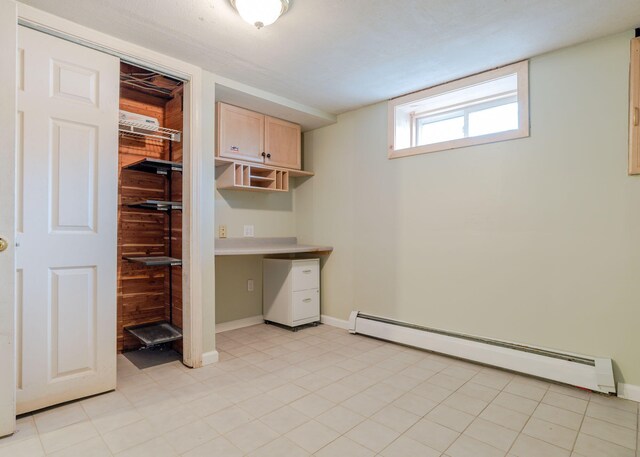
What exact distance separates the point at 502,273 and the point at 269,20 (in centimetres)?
231

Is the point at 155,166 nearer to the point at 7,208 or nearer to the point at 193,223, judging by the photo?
the point at 193,223

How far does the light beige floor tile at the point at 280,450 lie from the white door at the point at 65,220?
1185mm

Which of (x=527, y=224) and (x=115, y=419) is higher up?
(x=527, y=224)

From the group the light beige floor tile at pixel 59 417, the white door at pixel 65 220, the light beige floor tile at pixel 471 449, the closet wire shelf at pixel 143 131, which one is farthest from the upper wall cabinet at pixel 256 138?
the light beige floor tile at pixel 471 449

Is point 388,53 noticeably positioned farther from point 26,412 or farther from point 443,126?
point 26,412

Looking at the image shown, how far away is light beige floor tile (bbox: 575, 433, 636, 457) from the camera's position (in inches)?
62.5

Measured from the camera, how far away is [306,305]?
3.67 m

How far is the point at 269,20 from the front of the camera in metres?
1.90

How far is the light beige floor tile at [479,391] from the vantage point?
2141 millimetres

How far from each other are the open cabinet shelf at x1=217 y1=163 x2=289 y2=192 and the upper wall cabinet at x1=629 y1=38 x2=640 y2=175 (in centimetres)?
272

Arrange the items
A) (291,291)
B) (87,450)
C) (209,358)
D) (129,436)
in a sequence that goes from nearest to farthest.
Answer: (87,450), (129,436), (209,358), (291,291)

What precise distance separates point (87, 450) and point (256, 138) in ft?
8.67

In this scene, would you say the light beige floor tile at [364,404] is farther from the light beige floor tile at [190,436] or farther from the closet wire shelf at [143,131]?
the closet wire shelf at [143,131]

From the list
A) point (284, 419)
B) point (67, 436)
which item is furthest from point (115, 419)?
point (284, 419)
